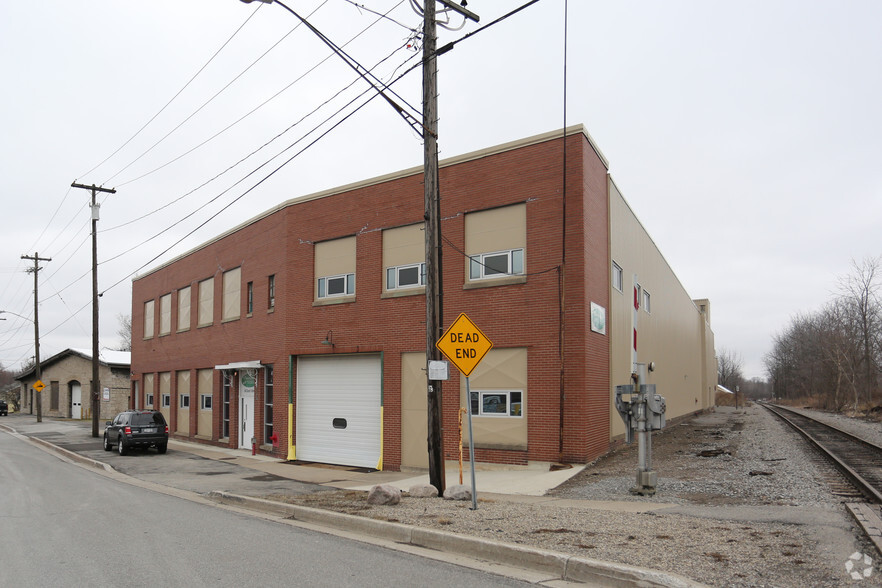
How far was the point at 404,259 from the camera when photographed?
18.8 m

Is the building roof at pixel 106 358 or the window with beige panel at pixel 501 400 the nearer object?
the window with beige panel at pixel 501 400

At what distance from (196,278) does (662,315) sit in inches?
816

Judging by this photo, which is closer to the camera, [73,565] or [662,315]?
[73,565]

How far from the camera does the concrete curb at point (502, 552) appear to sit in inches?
243

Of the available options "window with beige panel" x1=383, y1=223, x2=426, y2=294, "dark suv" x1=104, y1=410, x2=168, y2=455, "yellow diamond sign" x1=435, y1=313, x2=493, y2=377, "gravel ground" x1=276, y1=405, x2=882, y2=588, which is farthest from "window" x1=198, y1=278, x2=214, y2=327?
"yellow diamond sign" x1=435, y1=313, x2=493, y2=377

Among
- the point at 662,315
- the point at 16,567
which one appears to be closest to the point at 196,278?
the point at 662,315

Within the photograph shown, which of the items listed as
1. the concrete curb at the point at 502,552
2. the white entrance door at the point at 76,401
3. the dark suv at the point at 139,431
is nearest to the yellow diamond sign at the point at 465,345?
the concrete curb at the point at 502,552

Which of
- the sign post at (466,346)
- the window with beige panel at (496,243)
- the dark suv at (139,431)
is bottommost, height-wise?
the dark suv at (139,431)

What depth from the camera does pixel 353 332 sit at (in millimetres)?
19766

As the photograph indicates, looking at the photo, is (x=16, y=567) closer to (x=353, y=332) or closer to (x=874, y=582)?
(x=874, y=582)

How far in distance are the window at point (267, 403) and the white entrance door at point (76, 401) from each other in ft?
126

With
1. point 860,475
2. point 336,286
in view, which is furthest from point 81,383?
point 860,475

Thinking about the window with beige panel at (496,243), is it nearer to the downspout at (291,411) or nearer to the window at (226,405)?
the downspout at (291,411)

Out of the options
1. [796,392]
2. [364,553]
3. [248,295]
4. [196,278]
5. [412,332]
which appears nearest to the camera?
[364,553]
